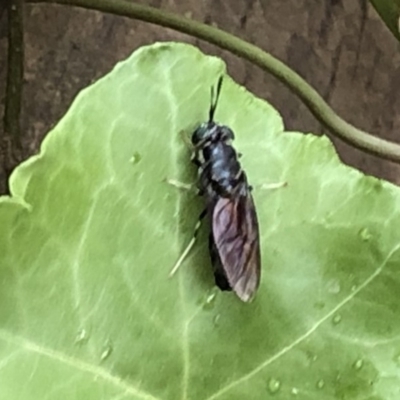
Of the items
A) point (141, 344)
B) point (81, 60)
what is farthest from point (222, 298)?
point (81, 60)

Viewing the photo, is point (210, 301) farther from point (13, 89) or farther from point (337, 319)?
point (13, 89)

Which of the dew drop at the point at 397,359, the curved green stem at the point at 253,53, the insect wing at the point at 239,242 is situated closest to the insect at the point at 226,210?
the insect wing at the point at 239,242

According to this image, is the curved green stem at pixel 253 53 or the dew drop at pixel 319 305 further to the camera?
the curved green stem at pixel 253 53

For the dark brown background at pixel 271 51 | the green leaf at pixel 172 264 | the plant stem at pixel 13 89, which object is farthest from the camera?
the dark brown background at pixel 271 51

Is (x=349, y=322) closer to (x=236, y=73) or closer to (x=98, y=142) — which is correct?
(x=98, y=142)

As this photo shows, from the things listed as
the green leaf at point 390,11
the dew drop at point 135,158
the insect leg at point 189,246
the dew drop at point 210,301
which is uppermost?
the green leaf at point 390,11

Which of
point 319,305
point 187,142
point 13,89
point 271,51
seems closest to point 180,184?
point 187,142

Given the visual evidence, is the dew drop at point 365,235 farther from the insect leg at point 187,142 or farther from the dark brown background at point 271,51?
the dark brown background at point 271,51
